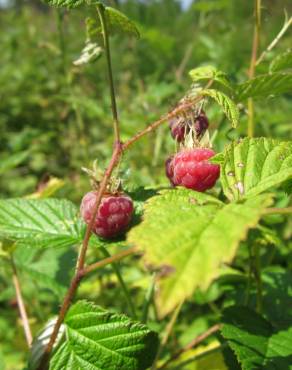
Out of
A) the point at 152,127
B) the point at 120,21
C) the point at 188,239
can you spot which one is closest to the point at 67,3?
the point at 120,21

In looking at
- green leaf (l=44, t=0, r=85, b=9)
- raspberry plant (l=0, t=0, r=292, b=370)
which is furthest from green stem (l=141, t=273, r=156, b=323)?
green leaf (l=44, t=0, r=85, b=9)

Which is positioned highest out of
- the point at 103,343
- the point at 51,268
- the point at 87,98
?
the point at 103,343

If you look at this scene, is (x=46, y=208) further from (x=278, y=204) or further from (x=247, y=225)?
(x=278, y=204)

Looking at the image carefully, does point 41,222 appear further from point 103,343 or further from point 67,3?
point 67,3

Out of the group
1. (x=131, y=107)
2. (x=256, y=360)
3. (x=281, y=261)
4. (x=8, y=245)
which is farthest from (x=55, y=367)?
(x=131, y=107)

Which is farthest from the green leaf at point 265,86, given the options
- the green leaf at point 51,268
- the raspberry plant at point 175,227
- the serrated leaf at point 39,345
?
the green leaf at point 51,268
